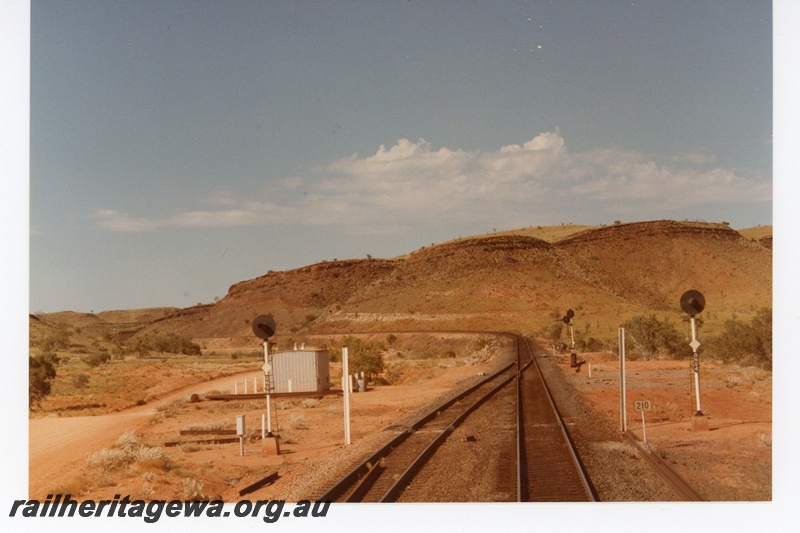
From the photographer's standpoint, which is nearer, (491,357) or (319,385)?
(319,385)

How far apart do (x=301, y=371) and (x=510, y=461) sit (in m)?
16.7

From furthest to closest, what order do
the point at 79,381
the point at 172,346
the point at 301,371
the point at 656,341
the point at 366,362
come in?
1. the point at 172,346
2. the point at 656,341
3. the point at 366,362
4. the point at 79,381
5. the point at 301,371

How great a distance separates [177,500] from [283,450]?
16.0 feet

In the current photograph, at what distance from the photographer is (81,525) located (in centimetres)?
1102

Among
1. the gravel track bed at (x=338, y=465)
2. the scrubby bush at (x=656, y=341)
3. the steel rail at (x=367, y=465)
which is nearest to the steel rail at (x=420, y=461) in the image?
the steel rail at (x=367, y=465)

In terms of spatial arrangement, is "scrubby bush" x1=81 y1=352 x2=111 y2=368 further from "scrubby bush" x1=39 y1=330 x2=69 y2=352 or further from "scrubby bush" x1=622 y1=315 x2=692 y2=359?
"scrubby bush" x1=622 y1=315 x2=692 y2=359

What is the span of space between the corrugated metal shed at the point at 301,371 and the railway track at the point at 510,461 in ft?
27.6

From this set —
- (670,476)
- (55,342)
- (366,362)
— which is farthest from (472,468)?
(55,342)

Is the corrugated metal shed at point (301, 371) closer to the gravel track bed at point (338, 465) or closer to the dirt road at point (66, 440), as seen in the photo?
the dirt road at point (66, 440)

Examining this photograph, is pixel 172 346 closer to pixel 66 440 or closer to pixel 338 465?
pixel 66 440

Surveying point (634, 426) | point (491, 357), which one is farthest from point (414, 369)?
point (634, 426)

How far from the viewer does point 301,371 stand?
29172 mm

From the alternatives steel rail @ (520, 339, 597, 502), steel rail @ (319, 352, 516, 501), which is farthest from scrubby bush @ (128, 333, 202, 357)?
steel rail @ (319, 352, 516, 501)
